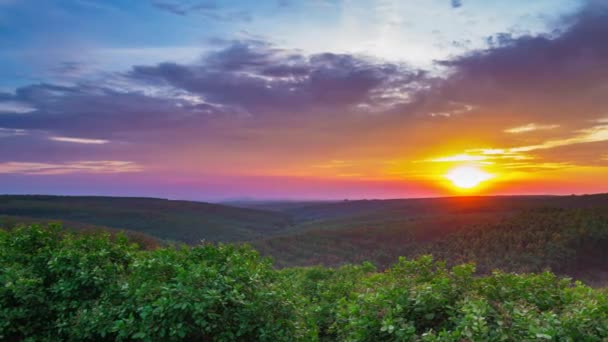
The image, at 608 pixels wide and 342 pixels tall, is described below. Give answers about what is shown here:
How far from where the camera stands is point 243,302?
619 cm

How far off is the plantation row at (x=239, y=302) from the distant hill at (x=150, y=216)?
4751 cm

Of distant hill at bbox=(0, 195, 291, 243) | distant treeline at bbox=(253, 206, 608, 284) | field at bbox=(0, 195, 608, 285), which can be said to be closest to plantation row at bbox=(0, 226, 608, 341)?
field at bbox=(0, 195, 608, 285)

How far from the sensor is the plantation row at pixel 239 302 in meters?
5.04

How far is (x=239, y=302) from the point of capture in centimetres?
624

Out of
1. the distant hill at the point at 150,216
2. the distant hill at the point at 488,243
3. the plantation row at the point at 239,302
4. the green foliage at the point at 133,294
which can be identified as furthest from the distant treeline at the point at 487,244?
the green foliage at the point at 133,294

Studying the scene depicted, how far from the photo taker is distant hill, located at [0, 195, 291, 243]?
200 feet

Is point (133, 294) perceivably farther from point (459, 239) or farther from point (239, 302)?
point (459, 239)

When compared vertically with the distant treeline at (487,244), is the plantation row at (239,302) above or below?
above

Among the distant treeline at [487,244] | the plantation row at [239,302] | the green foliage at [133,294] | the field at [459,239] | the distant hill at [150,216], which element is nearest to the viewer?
the plantation row at [239,302]

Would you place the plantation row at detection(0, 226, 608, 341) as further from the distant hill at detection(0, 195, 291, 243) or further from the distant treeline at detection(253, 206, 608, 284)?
the distant hill at detection(0, 195, 291, 243)

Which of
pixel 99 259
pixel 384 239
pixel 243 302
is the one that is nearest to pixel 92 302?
pixel 99 259

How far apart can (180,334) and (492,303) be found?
15.1 feet

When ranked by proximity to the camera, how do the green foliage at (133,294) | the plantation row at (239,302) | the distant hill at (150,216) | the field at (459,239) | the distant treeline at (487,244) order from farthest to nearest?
the distant hill at (150,216)
the field at (459,239)
the distant treeline at (487,244)
the green foliage at (133,294)
the plantation row at (239,302)

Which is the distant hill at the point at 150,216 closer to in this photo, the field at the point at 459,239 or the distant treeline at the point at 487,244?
the field at the point at 459,239
